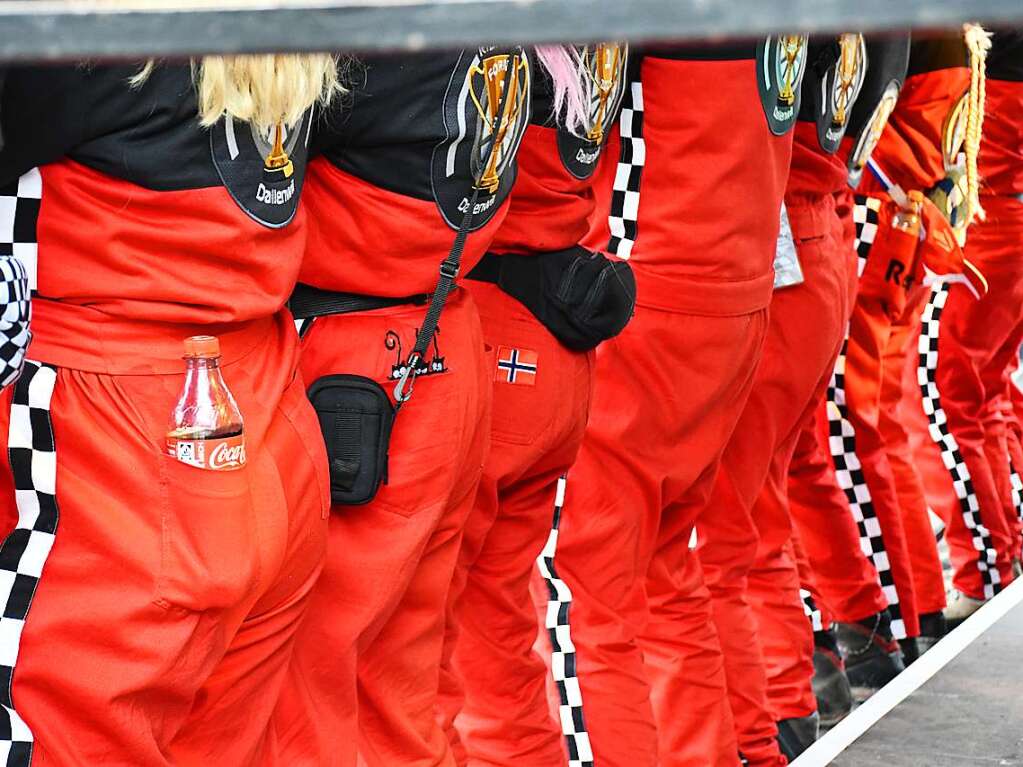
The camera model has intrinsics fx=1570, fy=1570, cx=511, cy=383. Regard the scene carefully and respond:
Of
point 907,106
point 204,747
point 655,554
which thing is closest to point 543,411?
point 655,554

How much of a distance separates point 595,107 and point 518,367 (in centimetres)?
41

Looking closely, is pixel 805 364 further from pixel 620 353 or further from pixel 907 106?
pixel 907 106

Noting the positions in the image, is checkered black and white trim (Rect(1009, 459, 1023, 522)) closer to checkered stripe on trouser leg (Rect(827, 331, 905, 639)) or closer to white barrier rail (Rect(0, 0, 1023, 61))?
checkered stripe on trouser leg (Rect(827, 331, 905, 639))

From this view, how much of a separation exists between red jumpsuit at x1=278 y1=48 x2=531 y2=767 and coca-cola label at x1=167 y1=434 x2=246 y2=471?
0.43 metres

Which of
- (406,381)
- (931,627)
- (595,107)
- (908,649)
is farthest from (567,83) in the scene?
(931,627)

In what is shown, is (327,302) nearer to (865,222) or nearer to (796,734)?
(796,734)

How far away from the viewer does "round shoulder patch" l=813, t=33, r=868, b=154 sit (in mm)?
2982

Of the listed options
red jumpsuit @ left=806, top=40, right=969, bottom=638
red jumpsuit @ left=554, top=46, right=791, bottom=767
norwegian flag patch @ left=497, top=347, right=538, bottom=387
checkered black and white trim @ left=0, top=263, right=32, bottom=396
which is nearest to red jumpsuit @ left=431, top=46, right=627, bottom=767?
norwegian flag patch @ left=497, top=347, right=538, bottom=387

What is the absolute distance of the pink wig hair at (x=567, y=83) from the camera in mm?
2206

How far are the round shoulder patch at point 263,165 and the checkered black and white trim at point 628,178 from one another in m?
0.97

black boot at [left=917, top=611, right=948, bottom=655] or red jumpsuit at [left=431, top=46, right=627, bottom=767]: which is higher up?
red jumpsuit at [left=431, top=46, right=627, bottom=767]

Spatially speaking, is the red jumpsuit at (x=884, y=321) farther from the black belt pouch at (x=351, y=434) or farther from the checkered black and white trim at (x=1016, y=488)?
the black belt pouch at (x=351, y=434)

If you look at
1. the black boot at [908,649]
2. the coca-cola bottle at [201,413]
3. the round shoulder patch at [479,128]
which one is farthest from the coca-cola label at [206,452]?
the black boot at [908,649]

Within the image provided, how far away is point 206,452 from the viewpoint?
155 cm
